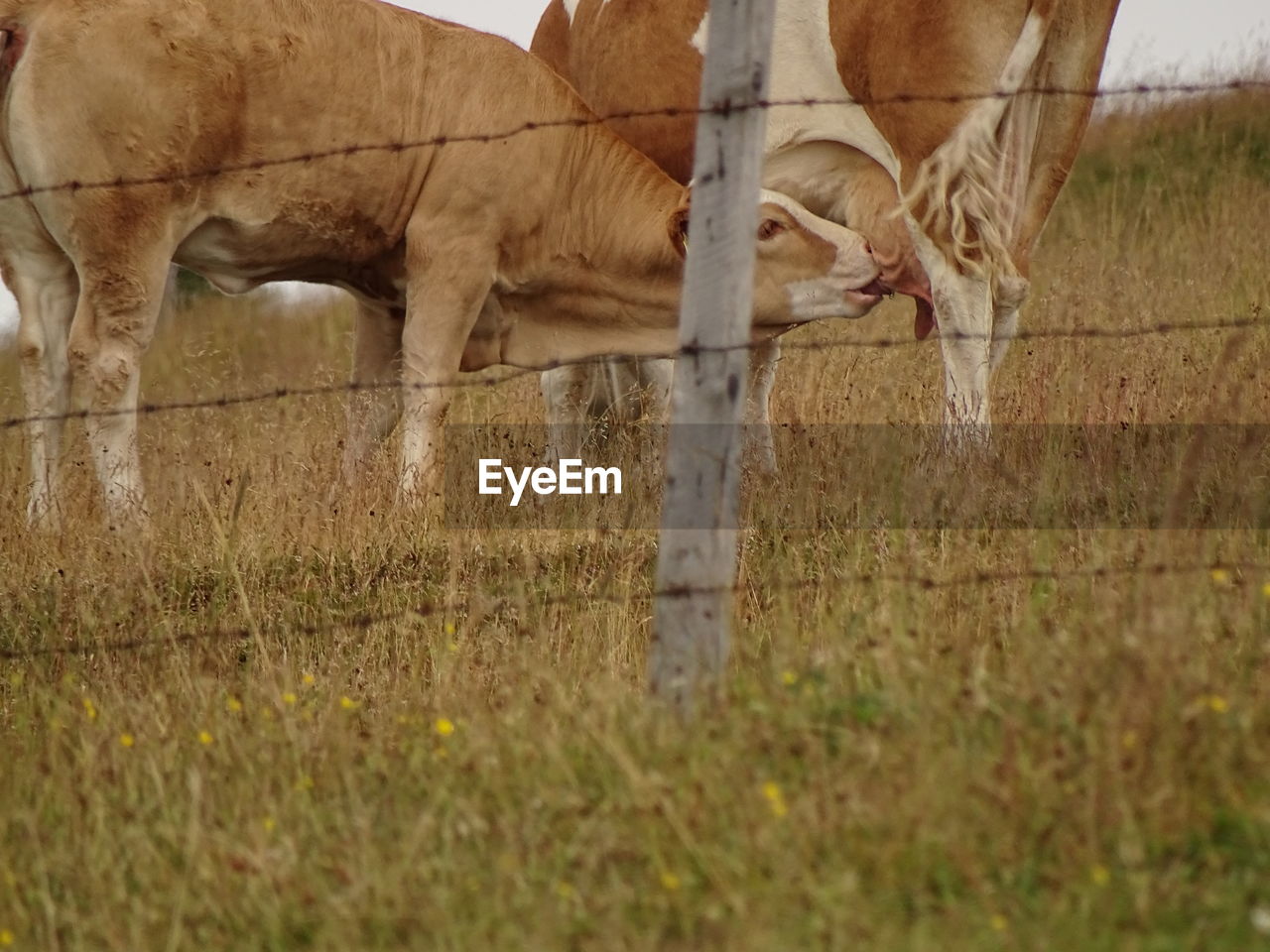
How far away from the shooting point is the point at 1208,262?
9875 mm

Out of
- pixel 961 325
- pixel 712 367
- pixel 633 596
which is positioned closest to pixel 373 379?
pixel 961 325

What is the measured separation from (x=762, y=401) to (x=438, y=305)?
4.94ft

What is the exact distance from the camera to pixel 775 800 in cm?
302

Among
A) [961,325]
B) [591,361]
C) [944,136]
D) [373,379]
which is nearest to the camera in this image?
[944,136]

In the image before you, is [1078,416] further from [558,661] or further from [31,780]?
[31,780]

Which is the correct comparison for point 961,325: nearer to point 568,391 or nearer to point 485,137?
point 568,391

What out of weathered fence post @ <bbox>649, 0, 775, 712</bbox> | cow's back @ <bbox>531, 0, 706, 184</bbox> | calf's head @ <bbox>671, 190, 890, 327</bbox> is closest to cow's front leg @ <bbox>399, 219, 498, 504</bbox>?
calf's head @ <bbox>671, 190, 890, 327</bbox>

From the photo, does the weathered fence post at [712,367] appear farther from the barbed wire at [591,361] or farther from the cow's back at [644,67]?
the cow's back at [644,67]

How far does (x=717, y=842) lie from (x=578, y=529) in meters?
2.86

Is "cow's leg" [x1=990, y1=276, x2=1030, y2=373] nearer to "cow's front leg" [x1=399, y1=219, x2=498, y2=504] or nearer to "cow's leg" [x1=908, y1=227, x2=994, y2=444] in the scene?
"cow's leg" [x1=908, y1=227, x2=994, y2=444]

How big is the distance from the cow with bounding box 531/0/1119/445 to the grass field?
1.11m

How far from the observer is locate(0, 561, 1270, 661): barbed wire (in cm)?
383

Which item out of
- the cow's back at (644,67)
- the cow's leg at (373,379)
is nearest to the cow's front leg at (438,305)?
the cow's leg at (373,379)

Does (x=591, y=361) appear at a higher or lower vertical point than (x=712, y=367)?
higher
